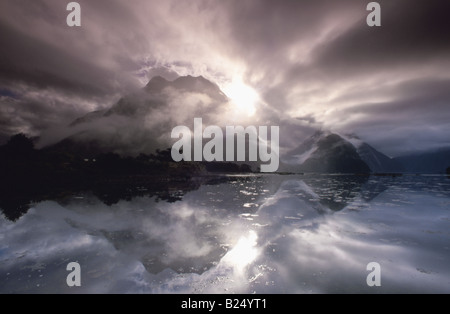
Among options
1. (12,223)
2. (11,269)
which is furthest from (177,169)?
(11,269)

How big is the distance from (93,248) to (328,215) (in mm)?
17314

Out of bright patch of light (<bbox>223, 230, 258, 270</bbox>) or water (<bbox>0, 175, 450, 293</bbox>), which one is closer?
water (<bbox>0, 175, 450, 293</bbox>)

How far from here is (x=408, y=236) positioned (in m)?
12.4

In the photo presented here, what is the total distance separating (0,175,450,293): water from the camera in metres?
7.43

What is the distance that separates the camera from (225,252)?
33.4ft

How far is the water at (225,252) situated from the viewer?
7.43m

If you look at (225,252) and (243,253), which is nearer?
(243,253)

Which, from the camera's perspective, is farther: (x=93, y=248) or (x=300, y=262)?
(x=93, y=248)

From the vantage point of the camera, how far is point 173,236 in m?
12.7

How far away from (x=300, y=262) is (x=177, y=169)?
11461 centimetres

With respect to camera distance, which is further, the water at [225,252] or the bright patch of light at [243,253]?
the bright patch of light at [243,253]
